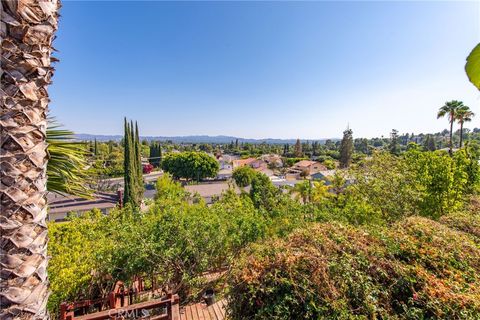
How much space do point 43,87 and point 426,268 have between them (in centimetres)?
447

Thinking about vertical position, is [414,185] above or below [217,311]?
above

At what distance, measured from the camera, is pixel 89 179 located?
2.24 m

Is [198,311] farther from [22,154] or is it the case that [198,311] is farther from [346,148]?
[346,148]

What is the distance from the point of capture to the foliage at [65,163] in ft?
6.41

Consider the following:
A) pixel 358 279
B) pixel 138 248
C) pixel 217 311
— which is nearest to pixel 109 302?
pixel 138 248

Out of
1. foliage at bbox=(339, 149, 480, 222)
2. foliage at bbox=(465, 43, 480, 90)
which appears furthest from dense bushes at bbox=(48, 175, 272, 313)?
foliage at bbox=(465, 43, 480, 90)

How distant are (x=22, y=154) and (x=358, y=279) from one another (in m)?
3.38

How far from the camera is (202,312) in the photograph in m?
6.43

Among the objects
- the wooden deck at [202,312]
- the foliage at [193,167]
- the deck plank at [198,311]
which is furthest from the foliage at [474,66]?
the foliage at [193,167]

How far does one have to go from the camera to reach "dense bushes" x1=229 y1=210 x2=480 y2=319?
7.47 ft

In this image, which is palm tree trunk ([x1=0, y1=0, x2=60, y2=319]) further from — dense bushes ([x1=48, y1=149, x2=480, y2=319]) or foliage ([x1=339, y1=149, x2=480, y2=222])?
foliage ([x1=339, y1=149, x2=480, y2=222])

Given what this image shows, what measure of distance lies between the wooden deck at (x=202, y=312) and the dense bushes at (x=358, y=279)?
4363mm

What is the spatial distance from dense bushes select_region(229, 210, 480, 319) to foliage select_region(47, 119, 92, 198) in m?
2.13

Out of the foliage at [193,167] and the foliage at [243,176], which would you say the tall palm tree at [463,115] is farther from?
the foliage at [193,167]
